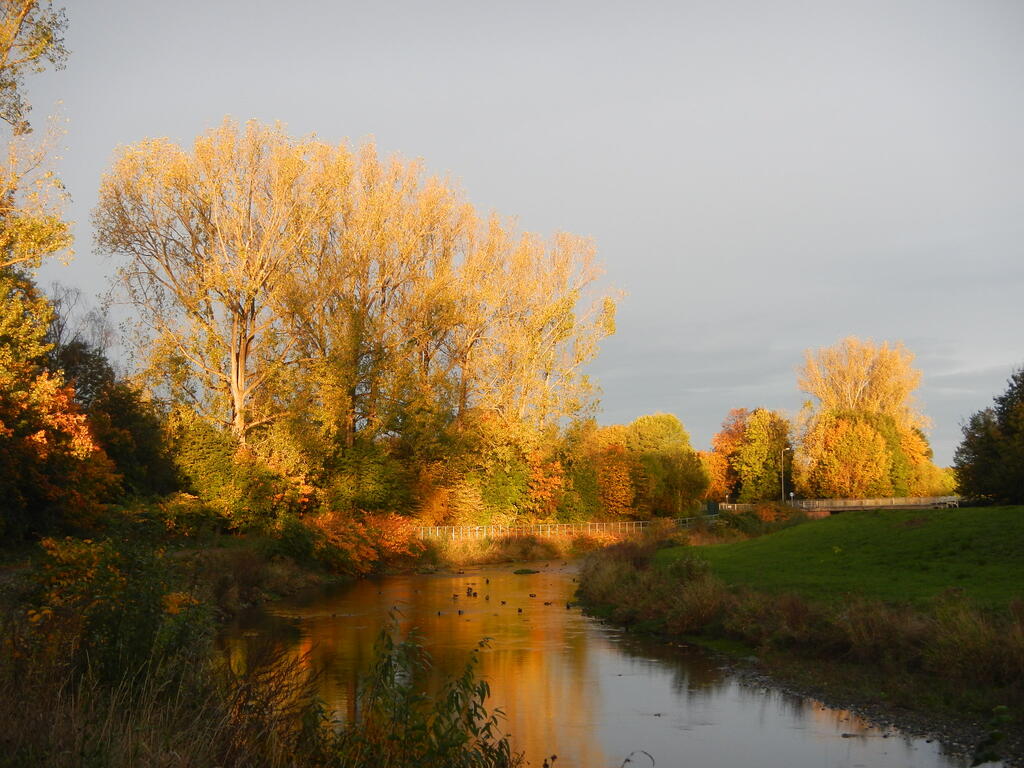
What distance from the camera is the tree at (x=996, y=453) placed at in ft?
127

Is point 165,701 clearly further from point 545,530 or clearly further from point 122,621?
point 545,530

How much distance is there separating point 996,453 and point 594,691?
32.0 metres

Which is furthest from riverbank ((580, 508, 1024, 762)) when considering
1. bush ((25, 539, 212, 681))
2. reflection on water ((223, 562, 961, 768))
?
bush ((25, 539, 212, 681))

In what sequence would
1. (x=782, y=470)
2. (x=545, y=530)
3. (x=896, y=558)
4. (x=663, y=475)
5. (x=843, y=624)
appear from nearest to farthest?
(x=843, y=624) → (x=896, y=558) → (x=545, y=530) → (x=663, y=475) → (x=782, y=470)

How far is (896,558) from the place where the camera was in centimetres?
2530

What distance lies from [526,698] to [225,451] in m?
27.6

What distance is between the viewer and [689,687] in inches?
666

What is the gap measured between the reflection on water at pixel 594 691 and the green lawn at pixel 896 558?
456cm

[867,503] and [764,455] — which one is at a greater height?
[764,455]

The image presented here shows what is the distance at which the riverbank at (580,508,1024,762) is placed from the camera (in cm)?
1430

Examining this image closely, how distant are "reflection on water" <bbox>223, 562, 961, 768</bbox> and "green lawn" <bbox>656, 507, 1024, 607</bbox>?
4.56 metres

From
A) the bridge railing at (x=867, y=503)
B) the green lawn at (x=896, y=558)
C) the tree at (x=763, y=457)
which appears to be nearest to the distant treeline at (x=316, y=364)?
the green lawn at (x=896, y=558)

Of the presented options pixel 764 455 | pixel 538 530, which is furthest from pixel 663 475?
pixel 538 530

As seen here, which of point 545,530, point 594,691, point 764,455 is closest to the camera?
point 594,691
